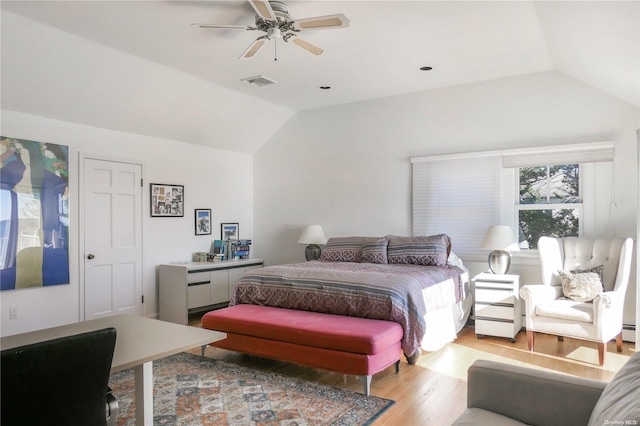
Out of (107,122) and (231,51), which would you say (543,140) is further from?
(107,122)

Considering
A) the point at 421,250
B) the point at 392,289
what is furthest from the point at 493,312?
the point at 392,289

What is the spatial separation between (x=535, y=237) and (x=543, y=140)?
3.45 feet

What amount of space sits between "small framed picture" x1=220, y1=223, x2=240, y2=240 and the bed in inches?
79.2

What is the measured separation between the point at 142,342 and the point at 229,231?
15.1 feet

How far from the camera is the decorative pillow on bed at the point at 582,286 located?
378 cm

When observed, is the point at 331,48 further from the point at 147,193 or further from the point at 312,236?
the point at 147,193

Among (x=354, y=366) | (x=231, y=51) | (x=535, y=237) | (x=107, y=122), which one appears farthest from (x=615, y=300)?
(x=107, y=122)

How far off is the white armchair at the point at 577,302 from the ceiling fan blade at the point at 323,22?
2760mm

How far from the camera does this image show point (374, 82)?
498 cm

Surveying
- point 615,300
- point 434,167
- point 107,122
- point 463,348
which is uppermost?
point 107,122

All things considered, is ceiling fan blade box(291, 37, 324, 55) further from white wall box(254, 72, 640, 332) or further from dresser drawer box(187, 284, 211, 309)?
dresser drawer box(187, 284, 211, 309)

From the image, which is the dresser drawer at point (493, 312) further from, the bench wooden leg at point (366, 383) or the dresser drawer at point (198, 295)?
the dresser drawer at point (198, 295)

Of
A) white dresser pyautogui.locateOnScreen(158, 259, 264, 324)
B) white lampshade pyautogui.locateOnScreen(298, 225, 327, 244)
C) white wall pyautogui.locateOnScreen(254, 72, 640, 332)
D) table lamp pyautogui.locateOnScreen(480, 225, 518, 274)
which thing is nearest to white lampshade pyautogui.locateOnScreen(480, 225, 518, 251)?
table lamp pyautogui.locateOnScreen(480, 225, 518, 274)

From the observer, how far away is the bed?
135 inches
